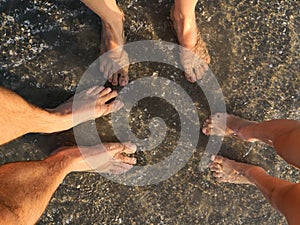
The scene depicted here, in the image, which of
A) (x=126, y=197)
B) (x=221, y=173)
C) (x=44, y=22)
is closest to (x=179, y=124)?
(x=221, y=173)

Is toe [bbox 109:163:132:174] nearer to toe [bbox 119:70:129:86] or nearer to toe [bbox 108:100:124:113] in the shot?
toe [bbox 108:100:124:113]

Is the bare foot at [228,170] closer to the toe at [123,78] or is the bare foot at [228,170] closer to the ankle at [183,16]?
the toe at [123,78]

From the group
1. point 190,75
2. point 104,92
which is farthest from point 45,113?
point 190,75

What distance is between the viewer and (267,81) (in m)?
2.26

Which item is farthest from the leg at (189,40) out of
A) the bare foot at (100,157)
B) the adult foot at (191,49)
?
the bare foot at (100,157)

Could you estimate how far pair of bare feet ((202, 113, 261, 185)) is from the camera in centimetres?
217

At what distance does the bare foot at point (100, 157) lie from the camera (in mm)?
2125

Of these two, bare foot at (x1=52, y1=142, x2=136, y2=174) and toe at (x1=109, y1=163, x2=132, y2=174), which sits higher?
bare foot at (x1=52, y1=142, x2=136, y2=174)

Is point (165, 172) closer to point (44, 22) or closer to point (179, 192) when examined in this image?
point (179, 192)

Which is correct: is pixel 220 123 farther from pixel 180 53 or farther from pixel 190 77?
pixel 180 53

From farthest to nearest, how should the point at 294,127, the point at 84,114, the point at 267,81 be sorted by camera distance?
the point at 267,81, the point at 84,114, the point at 294,127

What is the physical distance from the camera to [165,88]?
2.25 meters

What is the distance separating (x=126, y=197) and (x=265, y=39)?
41.7 inches

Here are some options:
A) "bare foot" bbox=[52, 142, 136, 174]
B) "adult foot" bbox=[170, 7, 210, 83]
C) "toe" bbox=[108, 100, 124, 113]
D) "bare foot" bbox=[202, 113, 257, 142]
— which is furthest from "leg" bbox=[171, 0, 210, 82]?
"bare foot" bbox=[52, 142, 136, 174]
